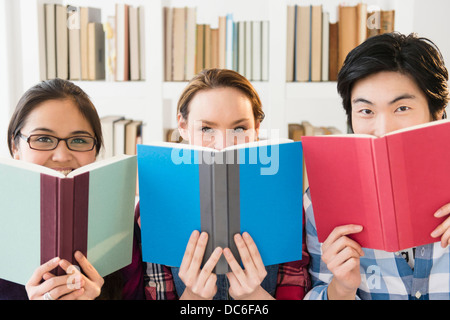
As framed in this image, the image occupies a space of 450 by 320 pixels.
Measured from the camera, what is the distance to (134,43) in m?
2.03

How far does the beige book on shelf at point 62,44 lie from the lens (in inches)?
80.7

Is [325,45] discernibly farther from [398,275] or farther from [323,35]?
[398,275]

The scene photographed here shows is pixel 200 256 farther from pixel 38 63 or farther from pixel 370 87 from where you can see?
pixel 38 63

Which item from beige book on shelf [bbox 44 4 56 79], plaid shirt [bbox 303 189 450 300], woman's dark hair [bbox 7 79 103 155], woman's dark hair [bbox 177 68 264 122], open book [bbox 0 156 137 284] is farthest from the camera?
beige book on shelf [bbox 44 4 56 79]

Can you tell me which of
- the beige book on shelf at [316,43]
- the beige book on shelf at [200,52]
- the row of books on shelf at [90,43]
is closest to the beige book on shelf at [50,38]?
the row of books on shelf at [90,43]

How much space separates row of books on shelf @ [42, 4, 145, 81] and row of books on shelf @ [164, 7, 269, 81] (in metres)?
0.14

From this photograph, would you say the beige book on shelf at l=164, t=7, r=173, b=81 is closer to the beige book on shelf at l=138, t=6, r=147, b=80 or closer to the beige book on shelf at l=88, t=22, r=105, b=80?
the beige book on shelf at l=138, t=6, r=147, b=80

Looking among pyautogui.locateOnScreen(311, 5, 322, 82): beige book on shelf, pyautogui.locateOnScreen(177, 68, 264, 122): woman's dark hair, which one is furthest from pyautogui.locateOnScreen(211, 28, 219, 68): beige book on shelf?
pyautogui.locateOnScreen(177, 68, 264, 122): woman's dark hair

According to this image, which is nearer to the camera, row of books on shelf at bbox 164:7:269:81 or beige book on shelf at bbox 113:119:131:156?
row of books on shelf at bbox 164:7:269:81

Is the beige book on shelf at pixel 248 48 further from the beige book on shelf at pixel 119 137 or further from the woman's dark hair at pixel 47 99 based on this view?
the woman's dark hair at pixel 47 99

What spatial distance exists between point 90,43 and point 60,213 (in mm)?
1377

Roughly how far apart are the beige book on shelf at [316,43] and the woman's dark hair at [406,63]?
770 mm

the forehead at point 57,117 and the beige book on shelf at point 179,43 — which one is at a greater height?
the beige book on shelf at point 179,43

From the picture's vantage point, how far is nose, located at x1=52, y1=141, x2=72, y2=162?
1.13 m
